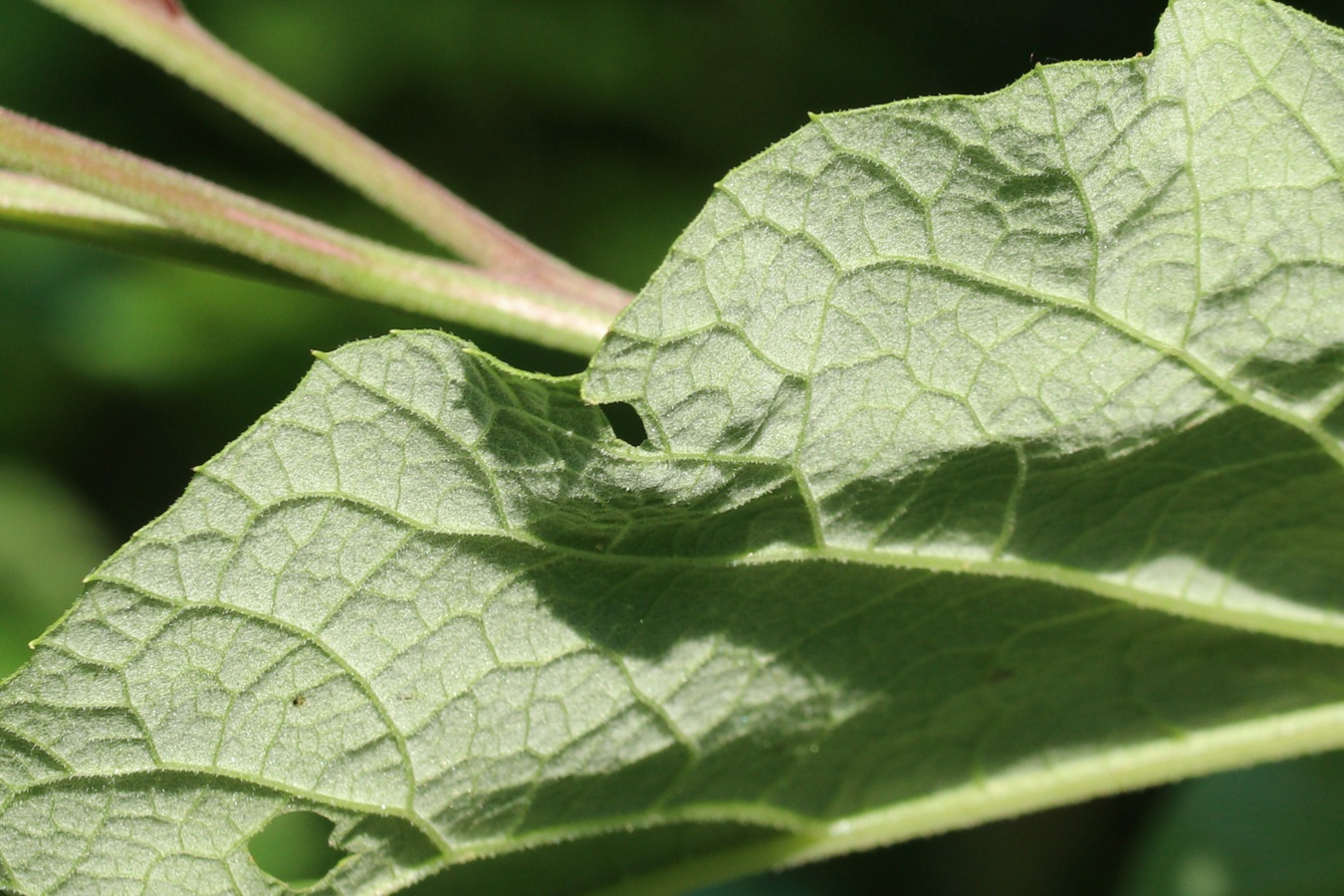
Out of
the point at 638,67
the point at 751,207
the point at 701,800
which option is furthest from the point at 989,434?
the point at 638,67

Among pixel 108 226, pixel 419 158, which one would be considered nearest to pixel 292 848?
pixel 108 226

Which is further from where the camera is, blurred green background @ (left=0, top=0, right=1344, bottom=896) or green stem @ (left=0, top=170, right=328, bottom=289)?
blurred green background @ (left=0, top=0, right=1344, bottom=896)

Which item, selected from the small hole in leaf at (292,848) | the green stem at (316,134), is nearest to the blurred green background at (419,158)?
the small hole in leaf at (292,848)

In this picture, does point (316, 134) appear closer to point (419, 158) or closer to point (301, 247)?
point (301, 247)

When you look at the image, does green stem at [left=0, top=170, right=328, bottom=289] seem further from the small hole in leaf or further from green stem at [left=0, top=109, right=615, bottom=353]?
the small hole in leaf

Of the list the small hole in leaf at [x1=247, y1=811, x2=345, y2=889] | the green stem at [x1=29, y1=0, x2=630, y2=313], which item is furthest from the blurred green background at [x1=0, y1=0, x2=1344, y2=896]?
the green stem at [x1=29, y1=0, x2=630, y2=313]

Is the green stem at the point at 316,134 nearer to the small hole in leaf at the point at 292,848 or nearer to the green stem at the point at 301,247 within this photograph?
the green stem at the point at 301,247
